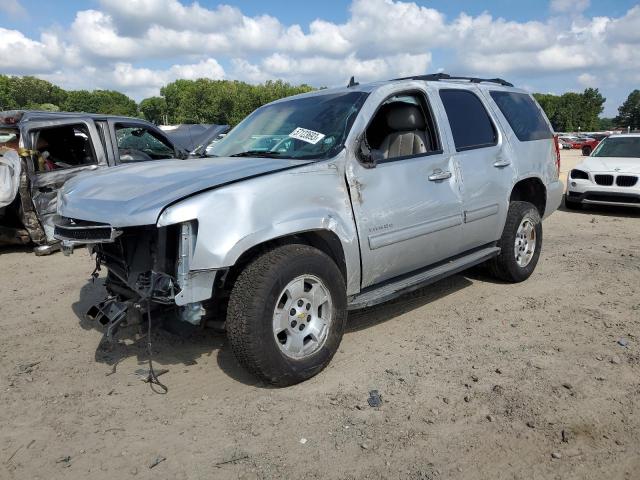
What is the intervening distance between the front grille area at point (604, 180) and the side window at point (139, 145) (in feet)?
25.7

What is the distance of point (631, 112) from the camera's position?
12319 cm

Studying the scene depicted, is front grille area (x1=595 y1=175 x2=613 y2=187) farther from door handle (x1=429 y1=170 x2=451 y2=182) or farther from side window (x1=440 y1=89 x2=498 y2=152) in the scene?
door handle (x1=429 y1=170 x2=451 y2=182)

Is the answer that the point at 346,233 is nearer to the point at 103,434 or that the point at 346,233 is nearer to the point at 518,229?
the point at 103,434

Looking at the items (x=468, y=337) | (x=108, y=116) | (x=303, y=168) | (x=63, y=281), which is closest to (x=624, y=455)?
(x=468, y=337)

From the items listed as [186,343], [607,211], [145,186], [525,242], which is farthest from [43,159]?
[607,211]

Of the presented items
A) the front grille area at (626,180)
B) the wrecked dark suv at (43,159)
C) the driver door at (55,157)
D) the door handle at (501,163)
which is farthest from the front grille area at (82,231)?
the front grille area at (626,180)

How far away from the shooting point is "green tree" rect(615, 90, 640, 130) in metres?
120

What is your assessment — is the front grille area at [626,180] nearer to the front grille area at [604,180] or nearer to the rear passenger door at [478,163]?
the front grille area at [604,180]

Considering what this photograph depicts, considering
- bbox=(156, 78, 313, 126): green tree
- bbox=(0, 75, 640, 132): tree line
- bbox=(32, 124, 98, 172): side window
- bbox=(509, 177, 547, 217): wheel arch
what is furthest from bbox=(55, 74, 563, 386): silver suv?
bbox=(156, 78, 313, 126): green tree

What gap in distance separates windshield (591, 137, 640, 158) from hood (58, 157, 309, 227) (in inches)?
376

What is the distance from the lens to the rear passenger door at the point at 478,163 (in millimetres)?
4586

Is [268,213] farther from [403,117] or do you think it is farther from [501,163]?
[501,163]

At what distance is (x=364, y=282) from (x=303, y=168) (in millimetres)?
962

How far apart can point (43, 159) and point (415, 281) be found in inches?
212
